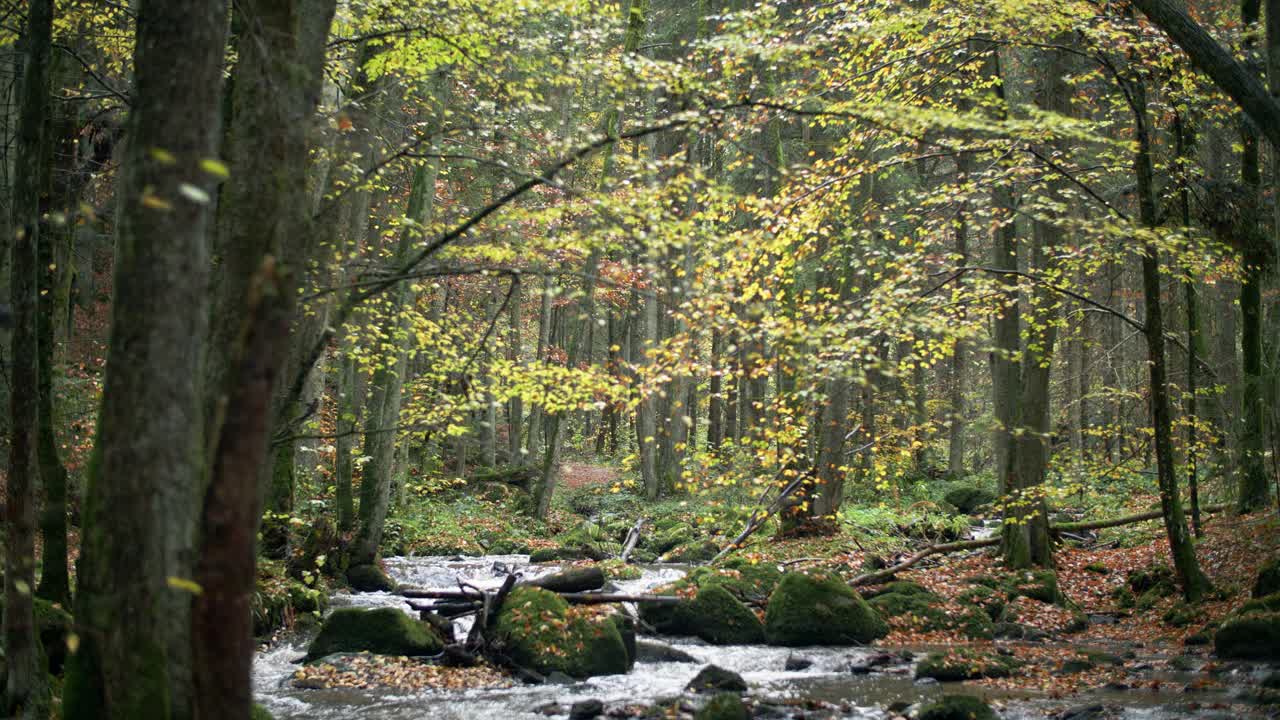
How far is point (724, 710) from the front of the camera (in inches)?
277

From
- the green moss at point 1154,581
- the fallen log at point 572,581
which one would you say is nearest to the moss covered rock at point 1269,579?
the green moss at point 1154,581

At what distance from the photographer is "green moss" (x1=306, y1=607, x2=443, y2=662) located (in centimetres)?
942

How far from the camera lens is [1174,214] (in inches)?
456

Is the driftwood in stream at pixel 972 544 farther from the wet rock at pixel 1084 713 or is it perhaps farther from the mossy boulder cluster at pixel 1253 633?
the wet rock at pixel 1084 713

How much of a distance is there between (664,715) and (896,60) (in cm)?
807

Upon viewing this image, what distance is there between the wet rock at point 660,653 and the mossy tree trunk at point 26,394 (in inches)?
245

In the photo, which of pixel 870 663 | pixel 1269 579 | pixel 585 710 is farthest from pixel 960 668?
pixel 585 710

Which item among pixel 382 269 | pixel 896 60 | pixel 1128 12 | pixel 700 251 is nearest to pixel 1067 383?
pixel 1128 12

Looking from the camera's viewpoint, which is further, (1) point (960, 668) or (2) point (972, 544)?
(2) point (972, 544)

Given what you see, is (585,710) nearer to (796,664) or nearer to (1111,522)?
(796,664)

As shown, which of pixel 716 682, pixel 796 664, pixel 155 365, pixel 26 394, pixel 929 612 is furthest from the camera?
pixel 929 612

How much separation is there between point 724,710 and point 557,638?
9.60 feet

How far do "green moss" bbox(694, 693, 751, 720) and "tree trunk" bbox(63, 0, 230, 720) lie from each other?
4.26 metres

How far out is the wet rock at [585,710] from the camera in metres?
7.51
